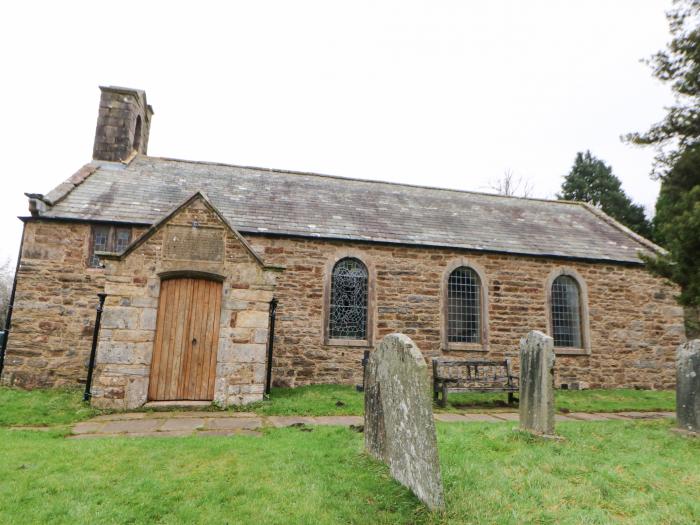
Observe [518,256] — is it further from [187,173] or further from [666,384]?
[187,173]

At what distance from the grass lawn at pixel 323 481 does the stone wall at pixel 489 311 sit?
5.75 metres

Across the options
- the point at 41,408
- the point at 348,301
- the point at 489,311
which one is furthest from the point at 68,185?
the point at 489,311

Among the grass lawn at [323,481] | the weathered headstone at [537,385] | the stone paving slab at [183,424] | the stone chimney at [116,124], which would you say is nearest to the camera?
the grass lawn at [323,481]

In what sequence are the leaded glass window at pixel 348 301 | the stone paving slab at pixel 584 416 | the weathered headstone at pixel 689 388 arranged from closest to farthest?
1. the weathered headstone at pixel 689 388
2. the stone paving slab at pixel 584 416
3. the leaded glass window at pixel 348 301

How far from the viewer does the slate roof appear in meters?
12.1

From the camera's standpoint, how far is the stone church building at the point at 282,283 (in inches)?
330

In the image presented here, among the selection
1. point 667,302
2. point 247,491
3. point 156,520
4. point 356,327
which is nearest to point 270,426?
point 247,491

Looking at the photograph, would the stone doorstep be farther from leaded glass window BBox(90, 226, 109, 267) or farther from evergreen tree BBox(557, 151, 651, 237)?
evergreen tree BBox(557, 151, 651, 237)

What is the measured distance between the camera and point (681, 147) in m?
9.13

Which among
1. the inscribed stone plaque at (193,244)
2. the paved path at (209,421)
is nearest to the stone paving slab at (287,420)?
the paved path at (209,421)

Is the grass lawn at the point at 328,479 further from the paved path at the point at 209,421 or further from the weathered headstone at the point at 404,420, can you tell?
the paved path at the point at 209,421

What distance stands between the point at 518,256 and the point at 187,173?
11.4 meters

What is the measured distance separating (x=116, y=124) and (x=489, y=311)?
14.4 meters

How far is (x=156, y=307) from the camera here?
8336 millimetres
